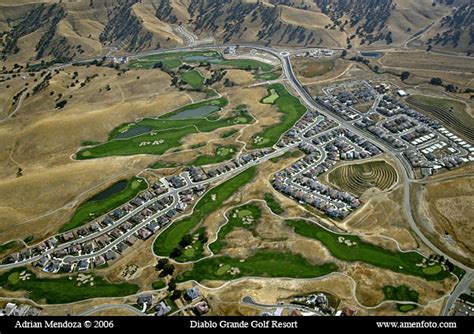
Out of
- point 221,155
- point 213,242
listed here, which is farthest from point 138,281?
point 221,155

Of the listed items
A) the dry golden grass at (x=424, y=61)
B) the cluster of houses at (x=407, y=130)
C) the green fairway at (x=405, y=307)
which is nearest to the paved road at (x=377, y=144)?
the cluster of houses at (x=407, y=130)

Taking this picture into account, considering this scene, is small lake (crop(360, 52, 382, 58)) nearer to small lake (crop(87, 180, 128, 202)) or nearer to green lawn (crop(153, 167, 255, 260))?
green lawn (crop(153, 167, 255, 260))

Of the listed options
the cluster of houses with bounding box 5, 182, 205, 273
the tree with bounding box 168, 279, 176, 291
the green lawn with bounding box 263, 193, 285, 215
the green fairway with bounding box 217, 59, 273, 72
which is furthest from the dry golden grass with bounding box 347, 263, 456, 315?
the green fairway with bounding box 217, 59, 273, 72

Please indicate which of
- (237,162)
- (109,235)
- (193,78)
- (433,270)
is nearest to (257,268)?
(433,270)

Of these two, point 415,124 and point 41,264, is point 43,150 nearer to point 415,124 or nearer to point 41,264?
point 41,264

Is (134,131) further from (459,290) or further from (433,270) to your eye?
(459,290)

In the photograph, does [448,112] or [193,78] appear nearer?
[448,112]
